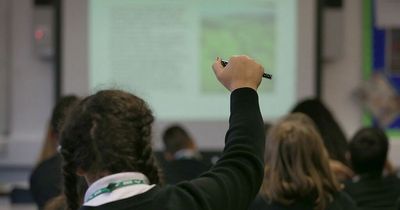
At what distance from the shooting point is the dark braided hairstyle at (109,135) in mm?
1176

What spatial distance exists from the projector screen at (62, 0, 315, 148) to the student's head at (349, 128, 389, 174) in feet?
4.52

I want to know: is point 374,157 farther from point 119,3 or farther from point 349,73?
point 119,3

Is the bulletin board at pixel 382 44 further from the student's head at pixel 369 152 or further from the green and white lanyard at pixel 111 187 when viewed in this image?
the green and white lanyard at pixel 111 187

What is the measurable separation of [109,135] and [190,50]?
10.0ft

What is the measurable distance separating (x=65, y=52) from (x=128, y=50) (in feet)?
1.19

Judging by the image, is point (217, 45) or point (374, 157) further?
point (217, 45)

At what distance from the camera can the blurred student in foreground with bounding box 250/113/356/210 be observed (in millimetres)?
2158

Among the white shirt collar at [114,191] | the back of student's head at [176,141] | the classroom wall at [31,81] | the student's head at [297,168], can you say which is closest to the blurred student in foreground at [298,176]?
the student's head at [297,168]

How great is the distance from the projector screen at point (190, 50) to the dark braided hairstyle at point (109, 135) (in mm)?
2883

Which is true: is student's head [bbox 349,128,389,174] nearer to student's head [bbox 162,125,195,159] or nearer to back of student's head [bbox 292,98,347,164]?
back of student's head [bbox 292,98,347,164]

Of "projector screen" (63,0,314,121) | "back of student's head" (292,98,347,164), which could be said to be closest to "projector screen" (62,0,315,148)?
"projector screen" (63,0,314,121)

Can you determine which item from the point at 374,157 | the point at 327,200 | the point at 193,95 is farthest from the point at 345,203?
the point at 193,95

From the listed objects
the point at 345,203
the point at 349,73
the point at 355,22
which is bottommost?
the point at 345,203

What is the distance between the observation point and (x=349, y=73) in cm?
431
